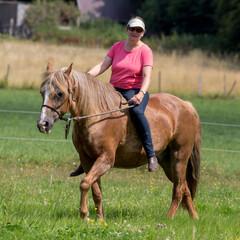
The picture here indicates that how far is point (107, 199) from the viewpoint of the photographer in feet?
25.7

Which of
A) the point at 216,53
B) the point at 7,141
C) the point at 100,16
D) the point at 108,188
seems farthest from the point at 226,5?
the point at 108,188

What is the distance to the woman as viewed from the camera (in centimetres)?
667

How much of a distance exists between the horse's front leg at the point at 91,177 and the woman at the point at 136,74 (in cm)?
68

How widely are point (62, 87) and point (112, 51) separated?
129 cm

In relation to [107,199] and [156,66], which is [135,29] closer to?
[107,199]

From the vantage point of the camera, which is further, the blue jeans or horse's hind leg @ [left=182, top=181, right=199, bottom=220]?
horse's hind leg @ [left=182, top=181, right=199, bottom=220]

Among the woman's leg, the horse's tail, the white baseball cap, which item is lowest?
the horse's tail

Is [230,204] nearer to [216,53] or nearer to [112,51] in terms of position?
[112,51]

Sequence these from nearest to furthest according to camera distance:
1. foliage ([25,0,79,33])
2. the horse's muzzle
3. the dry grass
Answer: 1. the horse's muzzle
2. the dry grass
3. foliage ([25,0,79,33])

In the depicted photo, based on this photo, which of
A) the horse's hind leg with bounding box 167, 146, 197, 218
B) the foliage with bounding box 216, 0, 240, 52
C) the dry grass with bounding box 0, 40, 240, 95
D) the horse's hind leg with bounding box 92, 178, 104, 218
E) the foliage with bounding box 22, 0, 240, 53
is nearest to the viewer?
the horse's hind leg with bounding box 92, 178, 104, 218

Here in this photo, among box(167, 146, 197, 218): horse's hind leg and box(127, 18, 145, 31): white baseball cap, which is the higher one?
box(127, 18, 145, 31): white baseball cap

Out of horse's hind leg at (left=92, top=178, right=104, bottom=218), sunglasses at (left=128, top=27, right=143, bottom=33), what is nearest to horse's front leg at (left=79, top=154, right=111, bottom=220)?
horse's hind leg at (left=92, top=178, right=104, bottom=218)

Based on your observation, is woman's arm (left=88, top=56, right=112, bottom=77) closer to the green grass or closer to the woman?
the woman

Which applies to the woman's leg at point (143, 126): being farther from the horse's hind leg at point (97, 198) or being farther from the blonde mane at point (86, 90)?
the horse's hind leg at point (97, 198)
